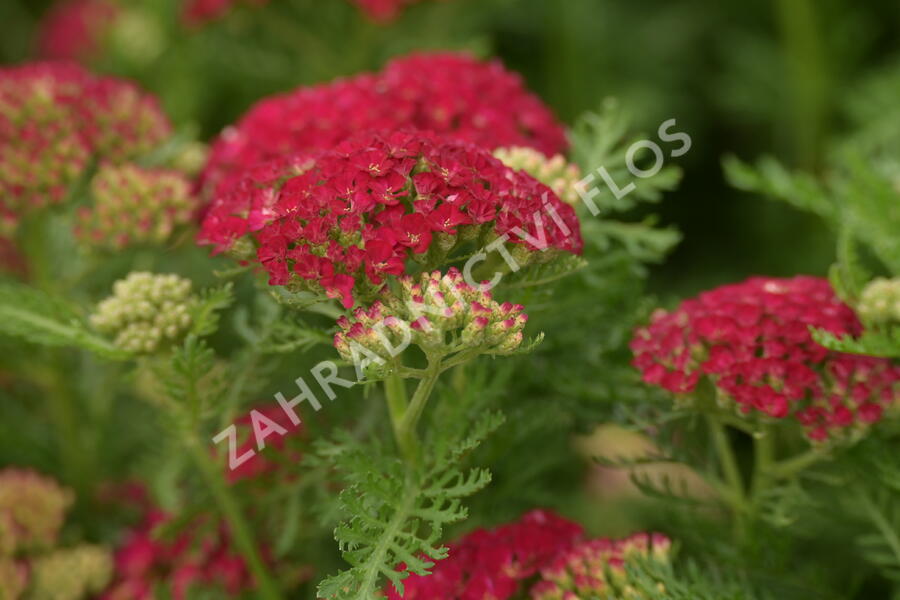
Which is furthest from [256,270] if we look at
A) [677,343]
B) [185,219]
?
[677,343]

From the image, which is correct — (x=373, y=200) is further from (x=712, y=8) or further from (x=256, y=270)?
(x=712, y=8)

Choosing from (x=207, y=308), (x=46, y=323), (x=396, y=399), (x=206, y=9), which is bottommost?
(x=396, y=399)

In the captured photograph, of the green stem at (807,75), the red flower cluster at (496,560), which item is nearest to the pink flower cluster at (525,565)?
the red flower cluster at (496,560)

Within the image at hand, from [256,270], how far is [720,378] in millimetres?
619

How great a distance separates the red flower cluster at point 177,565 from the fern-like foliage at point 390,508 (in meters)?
0.43

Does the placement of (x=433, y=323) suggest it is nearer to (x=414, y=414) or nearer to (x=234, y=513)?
(x=414, y=414)

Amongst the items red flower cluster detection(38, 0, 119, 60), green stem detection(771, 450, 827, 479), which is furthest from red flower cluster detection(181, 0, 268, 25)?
green stem detection(771, 450, 827, 479)

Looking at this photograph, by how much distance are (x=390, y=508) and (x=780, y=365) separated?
53 cm

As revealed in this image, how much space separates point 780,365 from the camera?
4.10 feet

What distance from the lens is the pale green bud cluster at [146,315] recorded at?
1.30 meters

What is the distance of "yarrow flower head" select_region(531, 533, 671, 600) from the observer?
1.27 m

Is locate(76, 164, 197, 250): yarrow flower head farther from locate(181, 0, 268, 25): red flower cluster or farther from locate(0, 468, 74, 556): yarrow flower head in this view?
locate(181, 0, 268, 25): red flower cluster

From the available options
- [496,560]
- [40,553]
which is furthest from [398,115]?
[40,553]

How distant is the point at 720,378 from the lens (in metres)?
1.26
